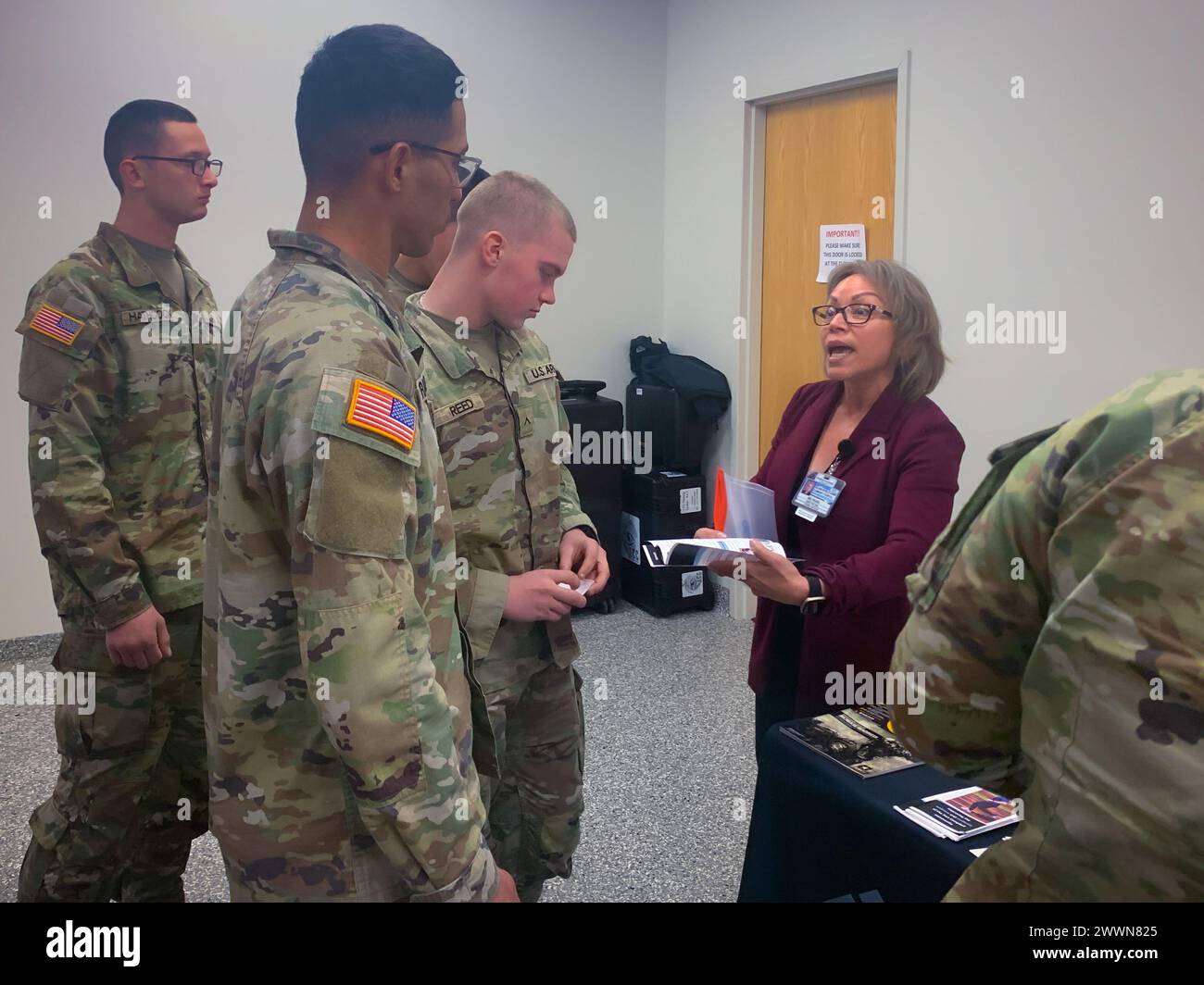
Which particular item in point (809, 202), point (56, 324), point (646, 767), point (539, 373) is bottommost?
point (646, 767)

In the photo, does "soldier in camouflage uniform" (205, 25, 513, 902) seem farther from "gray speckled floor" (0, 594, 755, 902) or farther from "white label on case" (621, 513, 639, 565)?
"white label on case" (621, 513, 639, 565)

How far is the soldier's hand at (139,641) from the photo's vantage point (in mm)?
1814

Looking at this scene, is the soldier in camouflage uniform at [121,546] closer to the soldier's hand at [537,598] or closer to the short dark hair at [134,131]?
the short dark hair at [134,131]

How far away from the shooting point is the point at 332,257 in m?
1.03

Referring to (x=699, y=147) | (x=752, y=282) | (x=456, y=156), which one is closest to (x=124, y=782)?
(x=456, y=156)

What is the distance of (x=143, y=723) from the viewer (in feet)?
6.18

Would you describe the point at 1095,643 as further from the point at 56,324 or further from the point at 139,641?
the point at 56,324

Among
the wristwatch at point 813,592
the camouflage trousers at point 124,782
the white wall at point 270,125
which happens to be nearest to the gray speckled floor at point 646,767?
the camouflage trousers at point 124,782

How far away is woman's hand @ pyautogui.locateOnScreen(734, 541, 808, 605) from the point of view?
1.74 metres

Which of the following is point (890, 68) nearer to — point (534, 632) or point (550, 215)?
point (550, 215)

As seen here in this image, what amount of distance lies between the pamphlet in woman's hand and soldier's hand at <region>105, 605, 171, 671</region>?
3.31ft

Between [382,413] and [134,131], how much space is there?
1711mm

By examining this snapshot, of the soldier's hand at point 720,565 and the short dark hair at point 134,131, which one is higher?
the short dark hair at point 134,131
